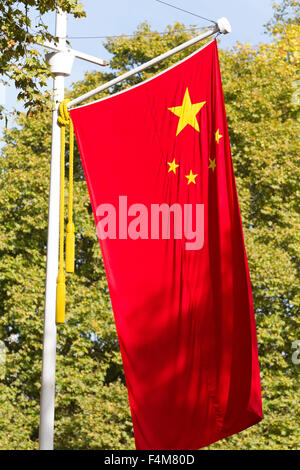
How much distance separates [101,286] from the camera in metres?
19.3

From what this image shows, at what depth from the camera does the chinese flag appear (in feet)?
19.1

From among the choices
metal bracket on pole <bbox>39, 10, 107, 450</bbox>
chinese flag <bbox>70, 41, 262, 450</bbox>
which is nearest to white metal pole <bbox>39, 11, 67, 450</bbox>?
metal bracket on pole <bbox>39, 10, 107, 450</bbox>

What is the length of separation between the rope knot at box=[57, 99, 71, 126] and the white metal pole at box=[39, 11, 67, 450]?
0.06 meters

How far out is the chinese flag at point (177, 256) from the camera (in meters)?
5.81

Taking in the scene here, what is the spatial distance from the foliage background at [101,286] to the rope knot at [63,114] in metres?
10.9

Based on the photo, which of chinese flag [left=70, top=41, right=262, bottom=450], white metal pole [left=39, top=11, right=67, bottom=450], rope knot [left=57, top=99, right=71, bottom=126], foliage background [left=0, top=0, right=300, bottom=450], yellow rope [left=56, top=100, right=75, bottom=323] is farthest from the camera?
foliage background [left=0, top=0, right=300, bottom=450]

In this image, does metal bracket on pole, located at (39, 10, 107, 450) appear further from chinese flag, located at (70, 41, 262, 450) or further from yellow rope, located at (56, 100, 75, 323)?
chinese flag, located at (70, 41, 262, 450)

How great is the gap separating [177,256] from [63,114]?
7.69ft

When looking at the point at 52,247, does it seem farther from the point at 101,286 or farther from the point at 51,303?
the point at 101,286

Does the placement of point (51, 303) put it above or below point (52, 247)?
below

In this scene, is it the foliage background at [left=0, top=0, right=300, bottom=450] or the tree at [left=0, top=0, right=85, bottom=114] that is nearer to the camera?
the tree at [left=0, top=0, right=85, bottom=114]

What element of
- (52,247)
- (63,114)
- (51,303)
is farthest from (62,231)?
(63,114)

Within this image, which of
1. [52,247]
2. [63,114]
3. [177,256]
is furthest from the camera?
[63,114]
